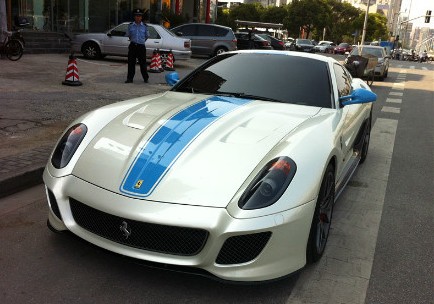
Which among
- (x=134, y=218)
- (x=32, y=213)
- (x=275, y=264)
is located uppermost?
(x=134, y=218)

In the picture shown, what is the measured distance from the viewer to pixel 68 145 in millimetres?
3211

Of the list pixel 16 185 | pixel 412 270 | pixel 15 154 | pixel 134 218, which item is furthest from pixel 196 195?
pixel 15 154

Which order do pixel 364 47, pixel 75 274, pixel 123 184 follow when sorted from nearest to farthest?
pixel 123 184
pixel 75 274
pixel 364 47

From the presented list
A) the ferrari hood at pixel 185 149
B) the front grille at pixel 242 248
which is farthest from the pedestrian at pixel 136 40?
the front grille at pixel 242 248

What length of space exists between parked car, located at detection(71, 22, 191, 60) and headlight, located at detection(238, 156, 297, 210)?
14229 millimetres

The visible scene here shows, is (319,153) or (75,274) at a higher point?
(319,153)

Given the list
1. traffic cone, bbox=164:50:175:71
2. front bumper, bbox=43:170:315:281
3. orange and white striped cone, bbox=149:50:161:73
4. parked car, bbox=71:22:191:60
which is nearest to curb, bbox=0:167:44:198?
front bumper, bbox=43:170:315:281

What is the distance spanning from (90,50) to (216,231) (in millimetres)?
15522

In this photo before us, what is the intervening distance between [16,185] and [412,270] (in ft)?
11.5

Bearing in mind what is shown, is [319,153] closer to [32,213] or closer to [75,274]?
[75,274]

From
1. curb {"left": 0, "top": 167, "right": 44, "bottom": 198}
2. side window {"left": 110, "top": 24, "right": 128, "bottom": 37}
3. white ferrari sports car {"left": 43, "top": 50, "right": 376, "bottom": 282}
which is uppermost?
side window {"left": 110, "top": 24, "right": 128, "bottom": 37}

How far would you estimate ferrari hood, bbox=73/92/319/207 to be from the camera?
2672 millimetres

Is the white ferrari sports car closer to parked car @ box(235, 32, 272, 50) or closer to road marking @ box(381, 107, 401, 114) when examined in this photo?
road marking @ box(381, 107, 401, 114)

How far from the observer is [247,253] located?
2566mm
